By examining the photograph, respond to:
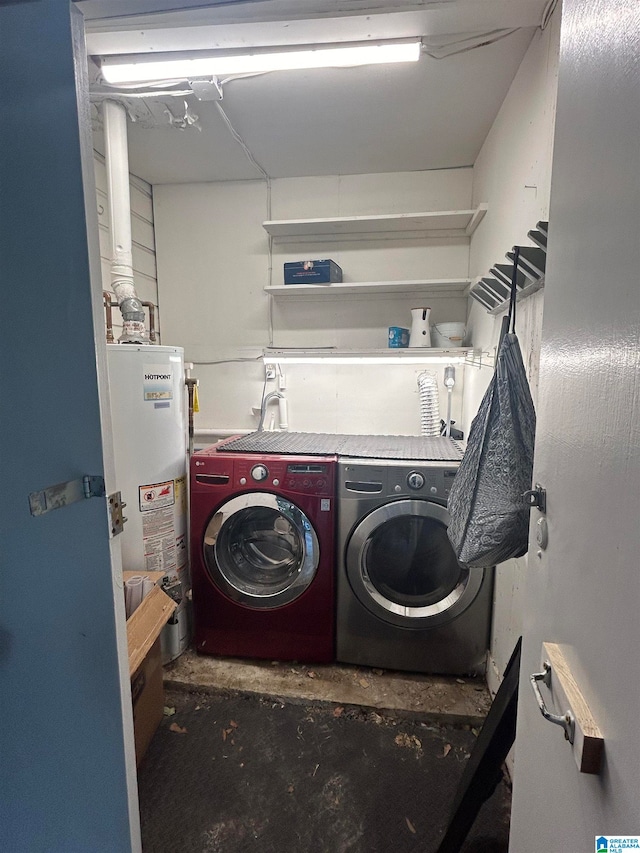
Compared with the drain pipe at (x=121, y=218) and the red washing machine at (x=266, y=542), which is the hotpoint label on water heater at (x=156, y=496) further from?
the drain pipe at (x=121, y=218)

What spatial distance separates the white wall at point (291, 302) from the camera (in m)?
2.59

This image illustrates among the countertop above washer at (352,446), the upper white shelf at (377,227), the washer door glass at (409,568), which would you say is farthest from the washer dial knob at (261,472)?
the upper white shelf at (377,227)

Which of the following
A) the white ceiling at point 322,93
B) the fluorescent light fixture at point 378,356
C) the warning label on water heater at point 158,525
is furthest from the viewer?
the fluorescent light fixture at point 378,356

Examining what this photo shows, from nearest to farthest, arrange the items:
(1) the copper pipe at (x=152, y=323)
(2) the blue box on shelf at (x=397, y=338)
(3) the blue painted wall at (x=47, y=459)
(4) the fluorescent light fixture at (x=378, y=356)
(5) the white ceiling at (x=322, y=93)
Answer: (3) the blue painted wall at (x=47, y=459) → (5) the white ceiling at (x=322, y=93) → (4) the fluorescent light fixture at (x=378, y=356) → (2) the blue box on shelf at (x=397, y=338) → (1) the copper pipe at (x=152, y=323)

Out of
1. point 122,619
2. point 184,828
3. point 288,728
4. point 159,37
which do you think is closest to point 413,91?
point 159,37

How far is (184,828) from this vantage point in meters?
1.29

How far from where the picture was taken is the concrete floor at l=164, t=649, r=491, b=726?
1.75m

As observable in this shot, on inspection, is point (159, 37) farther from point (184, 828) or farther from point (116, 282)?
point (184, 828)

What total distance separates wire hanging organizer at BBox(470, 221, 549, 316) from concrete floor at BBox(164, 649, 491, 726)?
170 centimetres

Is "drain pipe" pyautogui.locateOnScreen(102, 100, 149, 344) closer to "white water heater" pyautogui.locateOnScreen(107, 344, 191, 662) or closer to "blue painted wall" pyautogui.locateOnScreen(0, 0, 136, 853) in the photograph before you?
"white water heater" pyautogui.locateOnScreen(107, 344, 191, 662)

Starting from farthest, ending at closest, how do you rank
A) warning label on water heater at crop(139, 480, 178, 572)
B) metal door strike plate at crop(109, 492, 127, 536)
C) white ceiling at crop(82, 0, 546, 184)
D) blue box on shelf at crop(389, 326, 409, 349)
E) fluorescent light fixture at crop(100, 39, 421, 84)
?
1. blue box on shelf at crop(389, 326, 409, 349)
2. warning label on water heater at crop(139, 480, 178, 572)
3. fluorescent light fixture at crop(100, 39, 421, 84)
4. white ceiling at crop(82, 0, 546, 184)
5. metal door strike plate at crop(109, 492, 127, 536)

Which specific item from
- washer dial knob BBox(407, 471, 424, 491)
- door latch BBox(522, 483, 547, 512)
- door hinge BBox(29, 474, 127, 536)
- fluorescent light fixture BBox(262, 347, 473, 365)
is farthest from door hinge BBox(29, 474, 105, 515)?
fluorescent light fixture BBox(262, 347, 473, 365)

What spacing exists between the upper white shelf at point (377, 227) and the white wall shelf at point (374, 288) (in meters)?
0.32

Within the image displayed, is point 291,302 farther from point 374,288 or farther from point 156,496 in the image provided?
point 156,496
